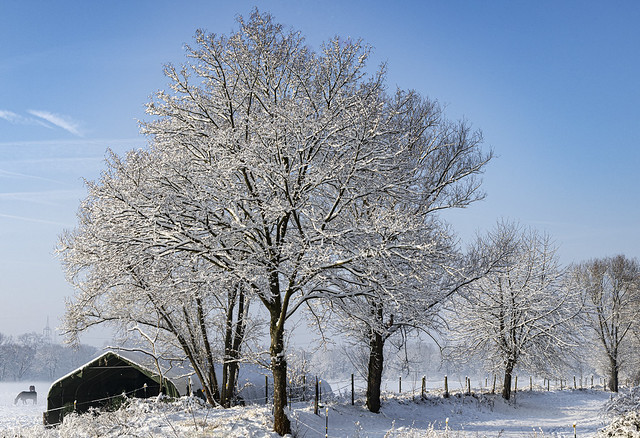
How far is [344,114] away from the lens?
1270 centimetres

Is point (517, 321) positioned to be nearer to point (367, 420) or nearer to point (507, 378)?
point (507, 378)

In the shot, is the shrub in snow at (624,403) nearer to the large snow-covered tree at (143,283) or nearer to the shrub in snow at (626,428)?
the shrub in snow at (626,428)

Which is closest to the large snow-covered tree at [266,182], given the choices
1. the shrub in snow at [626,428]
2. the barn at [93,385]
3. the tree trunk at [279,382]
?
the tree trunk at [279,382]

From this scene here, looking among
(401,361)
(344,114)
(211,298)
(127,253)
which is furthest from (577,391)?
(127,253)

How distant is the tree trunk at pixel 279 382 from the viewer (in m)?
12.4

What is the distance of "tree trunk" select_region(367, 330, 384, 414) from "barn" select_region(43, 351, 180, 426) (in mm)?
8057

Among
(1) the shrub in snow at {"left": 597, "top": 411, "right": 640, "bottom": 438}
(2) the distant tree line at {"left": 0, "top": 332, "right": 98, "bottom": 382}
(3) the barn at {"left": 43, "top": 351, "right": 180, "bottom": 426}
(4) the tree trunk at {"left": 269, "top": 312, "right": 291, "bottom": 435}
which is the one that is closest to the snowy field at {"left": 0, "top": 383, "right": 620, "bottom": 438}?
(4) the tree trunk at {"left": 269, "top": 312, "right": 291, "bottom": 435}

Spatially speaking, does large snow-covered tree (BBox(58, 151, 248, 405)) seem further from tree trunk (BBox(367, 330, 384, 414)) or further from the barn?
tree trunk (BBox(367, 330, 384, 414))

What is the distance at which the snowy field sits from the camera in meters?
11.4

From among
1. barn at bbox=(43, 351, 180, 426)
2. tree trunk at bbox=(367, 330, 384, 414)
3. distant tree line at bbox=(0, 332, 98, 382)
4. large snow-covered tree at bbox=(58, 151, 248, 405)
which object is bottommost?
distant tree line at bbox=(0, 332, 98, 382)

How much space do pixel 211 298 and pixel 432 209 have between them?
29.2 feet

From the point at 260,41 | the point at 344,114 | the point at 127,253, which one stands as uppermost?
the point at 260,41

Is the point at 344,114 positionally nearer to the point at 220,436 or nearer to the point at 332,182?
the point at 332,182

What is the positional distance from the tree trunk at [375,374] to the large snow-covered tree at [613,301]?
960 inches
